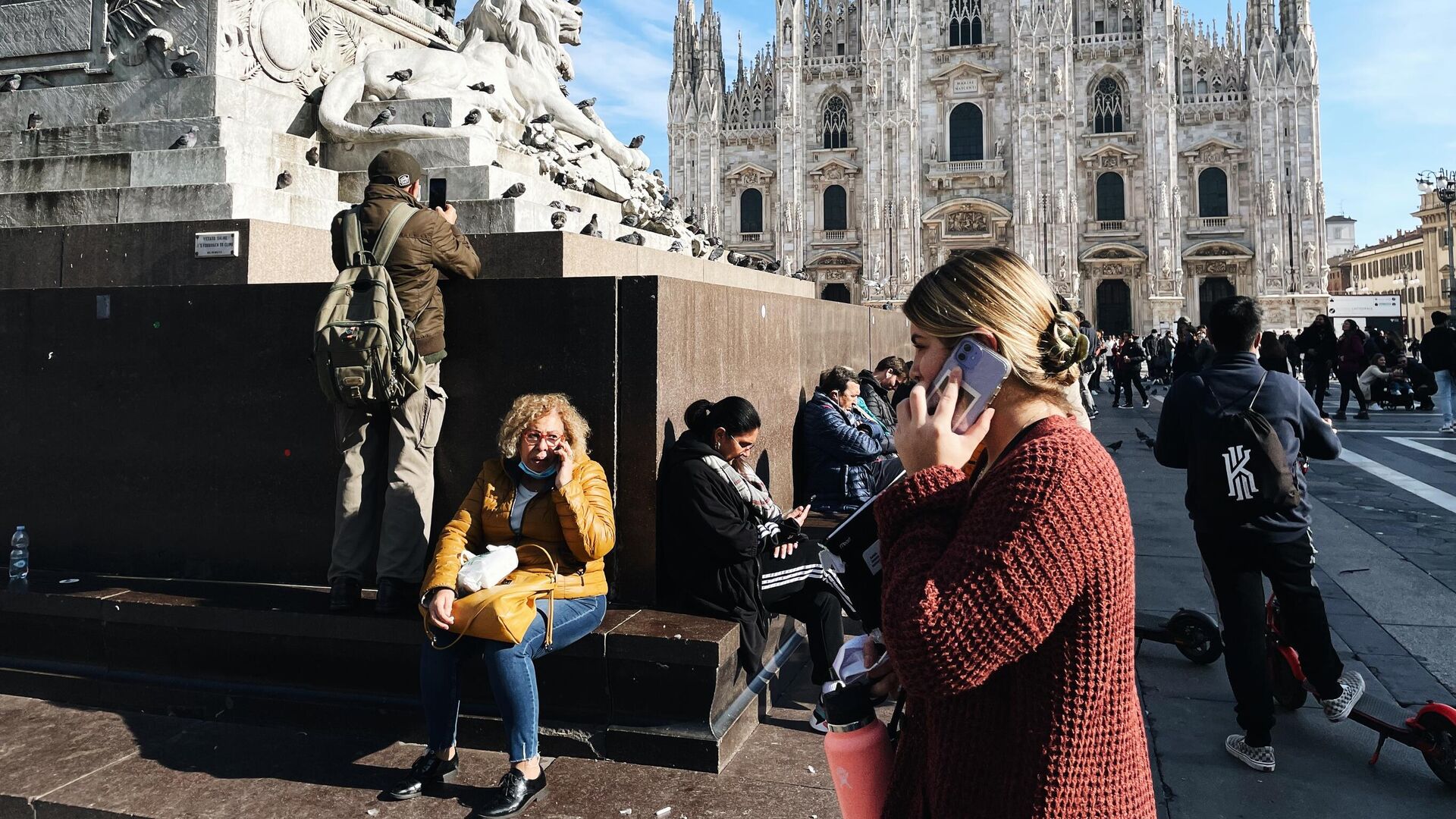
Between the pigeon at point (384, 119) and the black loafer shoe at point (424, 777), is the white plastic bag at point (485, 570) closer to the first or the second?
the black loafer shoe at point (424, 777)

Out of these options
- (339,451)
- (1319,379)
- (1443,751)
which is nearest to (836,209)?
(1319,379)

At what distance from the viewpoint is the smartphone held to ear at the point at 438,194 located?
12.3ft

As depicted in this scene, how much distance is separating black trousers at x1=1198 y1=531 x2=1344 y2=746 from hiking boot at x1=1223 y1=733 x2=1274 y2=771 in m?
0.03

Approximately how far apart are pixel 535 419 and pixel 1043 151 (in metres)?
38.9

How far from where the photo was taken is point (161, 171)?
5059 mm

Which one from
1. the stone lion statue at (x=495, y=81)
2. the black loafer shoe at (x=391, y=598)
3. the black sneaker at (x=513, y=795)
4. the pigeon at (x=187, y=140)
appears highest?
the stone lion statue at (x=495, y=81)

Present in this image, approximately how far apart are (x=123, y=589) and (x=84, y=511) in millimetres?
649

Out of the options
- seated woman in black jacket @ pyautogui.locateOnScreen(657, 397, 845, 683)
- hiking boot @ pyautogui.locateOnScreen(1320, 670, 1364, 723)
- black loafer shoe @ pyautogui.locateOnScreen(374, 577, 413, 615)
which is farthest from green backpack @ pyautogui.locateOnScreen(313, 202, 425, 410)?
hiking boot @ pyautogui.locateOnScreen(1320, 670, 1364, 723)

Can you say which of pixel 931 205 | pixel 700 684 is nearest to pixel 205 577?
pixel 700 684

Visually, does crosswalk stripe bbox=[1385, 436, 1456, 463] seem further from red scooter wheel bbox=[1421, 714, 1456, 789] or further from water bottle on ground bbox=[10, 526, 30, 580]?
water bottle on ground bbox=[10, 526, 30, 580]

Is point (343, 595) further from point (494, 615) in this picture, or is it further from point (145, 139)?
point (145, 139)

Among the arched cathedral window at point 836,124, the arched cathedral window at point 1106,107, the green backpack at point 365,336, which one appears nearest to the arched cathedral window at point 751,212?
the arched cathedral window at point 836,124

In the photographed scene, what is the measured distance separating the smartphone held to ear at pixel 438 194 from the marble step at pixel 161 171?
1.73 m

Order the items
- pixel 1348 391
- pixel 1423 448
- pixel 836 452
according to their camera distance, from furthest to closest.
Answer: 1. pixel 1348 391
2. pixel 1423 448
3. pixel 836 452
